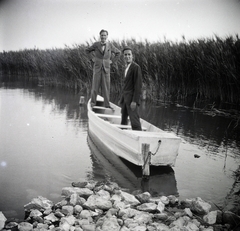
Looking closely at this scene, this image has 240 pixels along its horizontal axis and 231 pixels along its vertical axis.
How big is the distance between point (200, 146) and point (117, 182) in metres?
3.02

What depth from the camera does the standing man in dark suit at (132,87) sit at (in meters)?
5.42

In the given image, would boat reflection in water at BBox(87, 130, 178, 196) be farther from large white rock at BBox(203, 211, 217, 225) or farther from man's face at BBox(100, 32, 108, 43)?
man's face at BBox(100, 32, 108, 43)

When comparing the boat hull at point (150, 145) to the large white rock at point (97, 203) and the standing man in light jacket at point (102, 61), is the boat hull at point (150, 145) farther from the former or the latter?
the standing man in light jacket at point (102, 61)

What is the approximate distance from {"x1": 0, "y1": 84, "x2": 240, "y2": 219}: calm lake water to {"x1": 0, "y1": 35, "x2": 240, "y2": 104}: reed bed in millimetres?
2490

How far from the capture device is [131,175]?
5.07 meters

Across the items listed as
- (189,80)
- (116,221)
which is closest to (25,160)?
(116,221)

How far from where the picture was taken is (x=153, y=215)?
345 centimetres

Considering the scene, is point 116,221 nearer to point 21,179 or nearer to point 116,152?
point 21,179

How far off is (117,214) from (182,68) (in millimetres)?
10825

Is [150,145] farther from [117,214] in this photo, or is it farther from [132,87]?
[117,214]

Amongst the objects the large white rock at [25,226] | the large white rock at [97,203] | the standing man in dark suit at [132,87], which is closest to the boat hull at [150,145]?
the standing man in dark suit at [132,87]

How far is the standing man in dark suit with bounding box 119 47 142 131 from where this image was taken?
542cm

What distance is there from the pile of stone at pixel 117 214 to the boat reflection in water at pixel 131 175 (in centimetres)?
55

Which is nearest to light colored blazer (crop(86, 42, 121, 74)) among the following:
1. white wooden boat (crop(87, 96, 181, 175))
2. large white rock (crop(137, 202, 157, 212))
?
white wooden boat (crop(87, 96, 181, 175))
